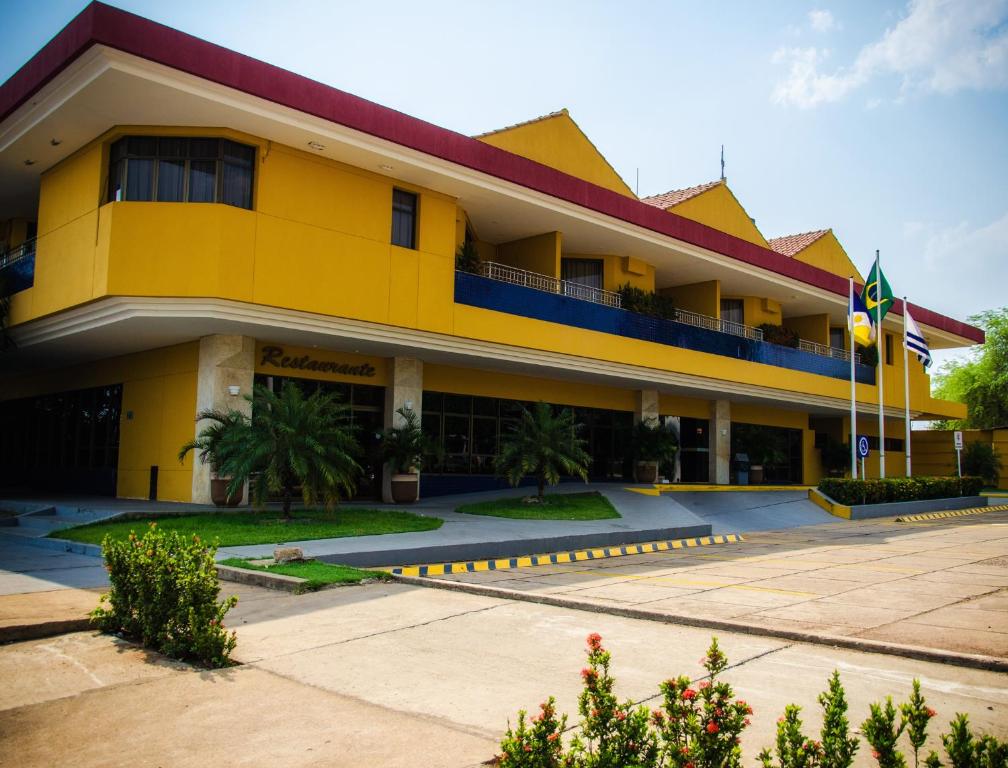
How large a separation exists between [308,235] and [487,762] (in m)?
14.2

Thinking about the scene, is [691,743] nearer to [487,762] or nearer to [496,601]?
[487,762]

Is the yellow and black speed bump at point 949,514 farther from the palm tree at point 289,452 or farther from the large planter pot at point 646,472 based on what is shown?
the palm tree at point 289,452

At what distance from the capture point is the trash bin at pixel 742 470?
30.3 meters

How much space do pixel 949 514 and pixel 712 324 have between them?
9.64 metres

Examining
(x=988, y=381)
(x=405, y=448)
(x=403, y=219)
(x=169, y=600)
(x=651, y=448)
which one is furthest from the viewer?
(x=988, y=381)

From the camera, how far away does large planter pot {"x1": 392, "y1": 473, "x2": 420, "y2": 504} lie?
1972 cm

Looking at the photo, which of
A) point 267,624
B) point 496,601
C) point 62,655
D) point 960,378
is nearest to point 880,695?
point 496,601

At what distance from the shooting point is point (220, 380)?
1723cm

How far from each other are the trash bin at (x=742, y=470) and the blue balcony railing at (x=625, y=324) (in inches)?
144

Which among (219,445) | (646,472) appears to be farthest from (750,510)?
(219,445)

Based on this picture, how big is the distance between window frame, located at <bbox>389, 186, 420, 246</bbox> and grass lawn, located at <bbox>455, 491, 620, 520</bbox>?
623 centimetres

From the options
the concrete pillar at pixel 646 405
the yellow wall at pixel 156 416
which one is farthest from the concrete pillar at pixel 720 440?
the yellow wall at pixel 156 416

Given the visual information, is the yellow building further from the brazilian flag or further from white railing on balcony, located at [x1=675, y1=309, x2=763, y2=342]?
the brazilian flag

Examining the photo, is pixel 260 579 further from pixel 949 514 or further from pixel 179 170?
pixel 949 514
